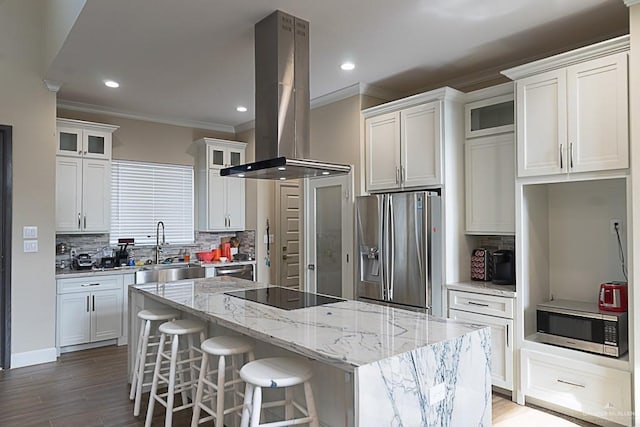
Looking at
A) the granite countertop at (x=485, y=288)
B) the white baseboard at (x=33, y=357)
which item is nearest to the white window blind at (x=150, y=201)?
the white baseboard at (x=33, y=357)

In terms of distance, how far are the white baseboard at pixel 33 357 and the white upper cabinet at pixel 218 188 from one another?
2384 mm

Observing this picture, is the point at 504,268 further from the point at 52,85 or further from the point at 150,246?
the point at 52,85

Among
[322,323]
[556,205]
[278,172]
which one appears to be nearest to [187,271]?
[278,172]

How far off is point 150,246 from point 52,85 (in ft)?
7.75

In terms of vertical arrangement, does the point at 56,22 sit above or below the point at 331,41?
above

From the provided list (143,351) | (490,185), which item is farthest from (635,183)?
(143,351)

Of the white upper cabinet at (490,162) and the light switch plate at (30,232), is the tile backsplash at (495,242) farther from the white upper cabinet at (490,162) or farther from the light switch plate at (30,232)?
the light switch plate at (30,232)

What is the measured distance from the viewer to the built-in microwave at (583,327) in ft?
9.64

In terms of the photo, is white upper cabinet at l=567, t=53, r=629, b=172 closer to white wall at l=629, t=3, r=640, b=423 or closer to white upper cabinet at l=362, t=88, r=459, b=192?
white wall at l=629, t=3, r=640, b=423

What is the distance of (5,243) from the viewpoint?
4246 millimetres

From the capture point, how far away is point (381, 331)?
208 centimetres

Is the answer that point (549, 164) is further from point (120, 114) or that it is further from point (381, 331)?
point (120, 114)

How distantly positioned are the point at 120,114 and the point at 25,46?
142 centimetres

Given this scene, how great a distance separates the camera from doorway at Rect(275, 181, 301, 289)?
6.61m
